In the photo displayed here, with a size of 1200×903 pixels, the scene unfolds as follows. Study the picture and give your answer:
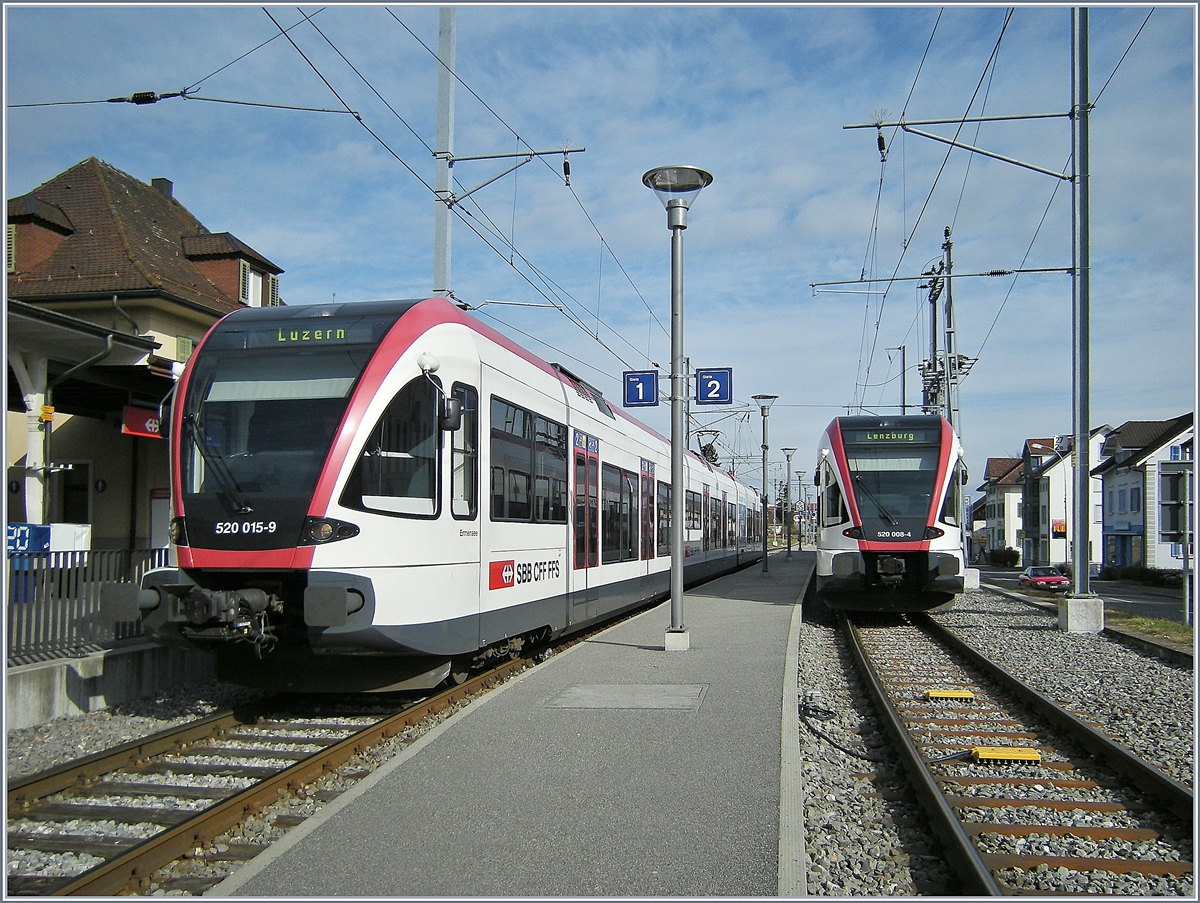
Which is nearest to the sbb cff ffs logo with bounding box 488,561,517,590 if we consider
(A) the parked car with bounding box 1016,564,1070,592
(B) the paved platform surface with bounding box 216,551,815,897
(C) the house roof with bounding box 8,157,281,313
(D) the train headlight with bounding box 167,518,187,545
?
(B) the paved platform surface with bounding box 216,551,815,897

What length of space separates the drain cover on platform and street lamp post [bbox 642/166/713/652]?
2.42 metres

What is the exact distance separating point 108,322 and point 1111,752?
18.0 meters

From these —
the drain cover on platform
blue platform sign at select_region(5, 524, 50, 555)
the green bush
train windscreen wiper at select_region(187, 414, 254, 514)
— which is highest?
train windscreen wiper at select_region(187, 414, 254, 514)

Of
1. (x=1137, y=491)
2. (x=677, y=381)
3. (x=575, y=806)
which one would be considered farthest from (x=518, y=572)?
(x=1137, y=491)

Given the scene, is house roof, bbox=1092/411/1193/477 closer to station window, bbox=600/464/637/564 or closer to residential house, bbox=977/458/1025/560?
residential house, bbox=977/458/1025/560

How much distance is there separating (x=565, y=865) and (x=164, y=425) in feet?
17.2

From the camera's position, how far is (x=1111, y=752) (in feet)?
22.0

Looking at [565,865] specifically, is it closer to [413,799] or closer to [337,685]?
[413,799]

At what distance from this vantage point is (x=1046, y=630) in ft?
49.2

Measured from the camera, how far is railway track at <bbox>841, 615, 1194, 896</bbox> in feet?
15.4

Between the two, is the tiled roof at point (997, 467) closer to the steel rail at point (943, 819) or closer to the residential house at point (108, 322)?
the residential house at point (108, 322)

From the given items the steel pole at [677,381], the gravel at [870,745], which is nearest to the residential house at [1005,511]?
the gravel at [870,745]

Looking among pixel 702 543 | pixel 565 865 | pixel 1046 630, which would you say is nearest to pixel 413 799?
pixel 565 865

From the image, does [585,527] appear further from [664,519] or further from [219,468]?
[664,519]
